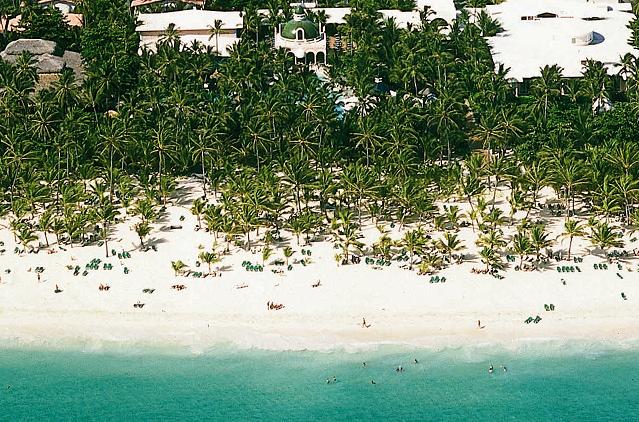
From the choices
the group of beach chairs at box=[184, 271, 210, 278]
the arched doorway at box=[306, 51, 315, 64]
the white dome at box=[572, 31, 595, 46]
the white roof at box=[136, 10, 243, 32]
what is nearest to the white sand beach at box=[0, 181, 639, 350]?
the group of beach chairs at box=[184, 271, 210, 278]

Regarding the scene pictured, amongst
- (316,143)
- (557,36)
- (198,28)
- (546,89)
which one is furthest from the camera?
(198,28)

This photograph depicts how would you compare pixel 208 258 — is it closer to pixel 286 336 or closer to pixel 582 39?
pixel 286 336

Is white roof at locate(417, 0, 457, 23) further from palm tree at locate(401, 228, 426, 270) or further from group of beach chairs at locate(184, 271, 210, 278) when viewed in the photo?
group of beach chairs at locate(184, 271, 210, 278)

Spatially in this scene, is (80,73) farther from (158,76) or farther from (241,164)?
(241,164)

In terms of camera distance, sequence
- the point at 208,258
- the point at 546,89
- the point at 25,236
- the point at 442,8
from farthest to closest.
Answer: the point at 442,8 < the point at 546,89 < the point at 25,236 < the point at 208,258

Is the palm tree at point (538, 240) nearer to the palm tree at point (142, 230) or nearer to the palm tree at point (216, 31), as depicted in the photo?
the palm tree at point (142, 230)

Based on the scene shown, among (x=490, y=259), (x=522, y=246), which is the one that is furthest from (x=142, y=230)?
(x=522, y=246)

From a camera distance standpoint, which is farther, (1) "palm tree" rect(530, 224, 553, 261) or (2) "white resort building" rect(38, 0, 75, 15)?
(2) "white resort building" rect(38, 0, 75, 15)
